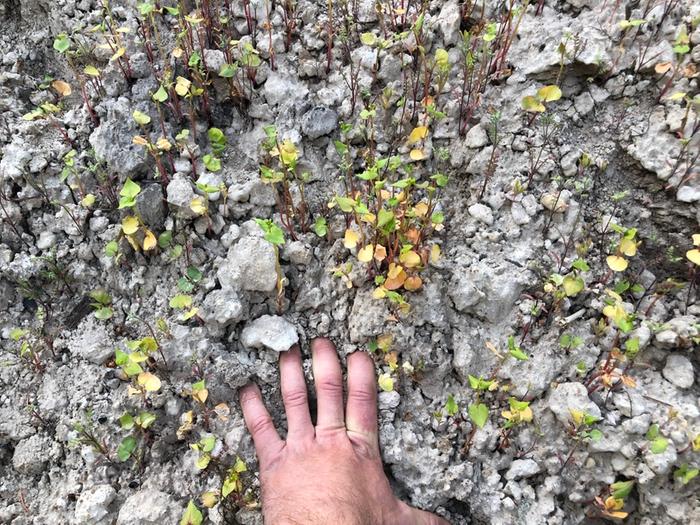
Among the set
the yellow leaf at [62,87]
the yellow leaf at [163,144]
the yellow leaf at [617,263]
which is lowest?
the yellow leaf at [617,263]

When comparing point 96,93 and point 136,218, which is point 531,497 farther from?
point 96,93

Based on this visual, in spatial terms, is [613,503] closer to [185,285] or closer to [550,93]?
[550,93]

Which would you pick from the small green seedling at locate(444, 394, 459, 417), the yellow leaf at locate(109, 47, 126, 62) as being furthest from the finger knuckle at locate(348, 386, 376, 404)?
the yellow leaf at locate(109, 47, 126, 62)

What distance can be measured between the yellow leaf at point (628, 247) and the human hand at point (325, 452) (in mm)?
1292

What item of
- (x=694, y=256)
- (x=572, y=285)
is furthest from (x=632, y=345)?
(x=694, y=256)

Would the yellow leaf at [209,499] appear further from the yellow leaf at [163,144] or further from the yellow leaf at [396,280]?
the yellow leaf at [163,144]

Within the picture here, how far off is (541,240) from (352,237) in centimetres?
95

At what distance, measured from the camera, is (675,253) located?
7.86 ft

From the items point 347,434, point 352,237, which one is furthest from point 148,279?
point 347,434

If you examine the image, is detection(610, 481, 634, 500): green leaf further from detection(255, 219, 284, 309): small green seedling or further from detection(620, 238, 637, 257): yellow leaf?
detection(255, 219, 284, 309): small green seedling

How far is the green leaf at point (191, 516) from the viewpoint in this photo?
6.86 feet

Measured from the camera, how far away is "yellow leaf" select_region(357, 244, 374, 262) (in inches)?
88.1

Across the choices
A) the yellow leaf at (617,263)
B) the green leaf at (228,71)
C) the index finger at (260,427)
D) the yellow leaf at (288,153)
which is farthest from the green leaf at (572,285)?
the green leaf at (228,71)

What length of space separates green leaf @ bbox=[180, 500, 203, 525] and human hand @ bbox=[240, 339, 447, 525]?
0.94 ft
